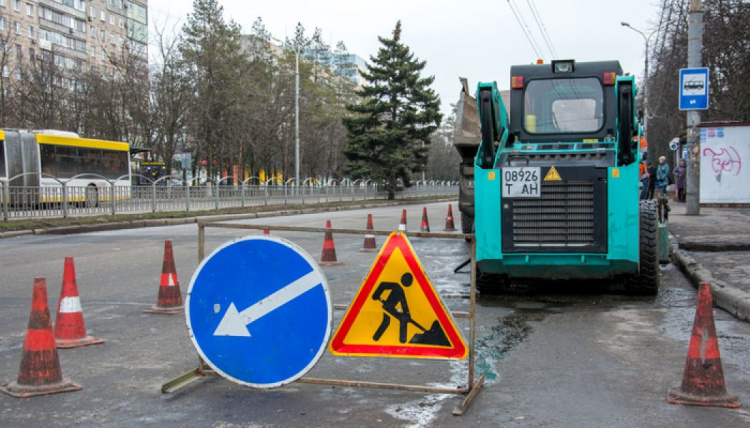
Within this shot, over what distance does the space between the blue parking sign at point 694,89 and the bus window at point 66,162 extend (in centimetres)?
2463

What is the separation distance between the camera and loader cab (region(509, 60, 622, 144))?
8.67 m

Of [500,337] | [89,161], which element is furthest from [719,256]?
[89,161]

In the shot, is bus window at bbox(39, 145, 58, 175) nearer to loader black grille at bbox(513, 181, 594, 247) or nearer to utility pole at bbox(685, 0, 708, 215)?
utility pole at bbox(685, 0, 708, 215)

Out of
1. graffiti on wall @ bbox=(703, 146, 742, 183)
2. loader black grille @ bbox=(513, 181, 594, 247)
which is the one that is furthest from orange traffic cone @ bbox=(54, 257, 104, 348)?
graffiti on wall @ bbox=(703, 146, 742, 183)

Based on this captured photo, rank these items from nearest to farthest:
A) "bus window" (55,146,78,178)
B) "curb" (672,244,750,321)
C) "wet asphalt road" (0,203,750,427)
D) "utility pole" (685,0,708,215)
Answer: "wet asphalt road" (0,203,750,427) < "curb" (672,244,750,321) < "utility pole" (685,0,708,215) < "bus window" (55,146,78,178)

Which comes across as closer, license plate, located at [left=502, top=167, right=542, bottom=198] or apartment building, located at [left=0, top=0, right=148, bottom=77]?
license plate, located at [left=502, top=167, right=542, bottom=198]

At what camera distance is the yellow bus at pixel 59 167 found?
21.1 m

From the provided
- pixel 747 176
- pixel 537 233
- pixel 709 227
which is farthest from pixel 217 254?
pixel 747 176

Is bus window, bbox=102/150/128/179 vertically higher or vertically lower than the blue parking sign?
lower

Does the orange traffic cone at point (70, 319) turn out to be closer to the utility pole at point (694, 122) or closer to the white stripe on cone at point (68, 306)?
the white stripe on cone at point (68, 306)

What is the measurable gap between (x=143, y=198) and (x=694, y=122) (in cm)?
1824

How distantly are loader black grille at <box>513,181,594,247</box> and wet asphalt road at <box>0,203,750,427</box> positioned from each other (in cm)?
79

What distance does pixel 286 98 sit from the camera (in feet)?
169

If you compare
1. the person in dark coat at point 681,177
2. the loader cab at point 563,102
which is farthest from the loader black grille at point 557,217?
the person in dark coat at point 681,177
